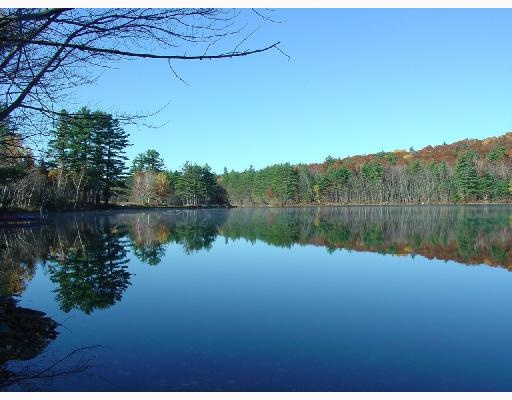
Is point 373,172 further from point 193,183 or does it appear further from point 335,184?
Answer: point 193,183

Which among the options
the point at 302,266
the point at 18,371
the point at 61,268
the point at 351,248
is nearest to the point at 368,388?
the point at 18,371

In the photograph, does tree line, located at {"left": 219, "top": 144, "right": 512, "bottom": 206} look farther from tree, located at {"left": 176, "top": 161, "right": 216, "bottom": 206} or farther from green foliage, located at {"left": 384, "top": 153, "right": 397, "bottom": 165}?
tree, located at {"left": 176, "top": 161, "right": 216, "bottom": 206}

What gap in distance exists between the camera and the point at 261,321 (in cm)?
620

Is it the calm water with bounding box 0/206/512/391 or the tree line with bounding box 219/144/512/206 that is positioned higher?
the tree line with bounding box 219/144/512/206

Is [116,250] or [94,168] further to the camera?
[94,168]

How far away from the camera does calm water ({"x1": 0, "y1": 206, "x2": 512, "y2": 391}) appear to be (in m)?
4.29

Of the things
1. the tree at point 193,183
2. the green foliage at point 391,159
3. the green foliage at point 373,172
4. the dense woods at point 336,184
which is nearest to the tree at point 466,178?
the dense woods at point 336,184

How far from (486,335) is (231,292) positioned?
408cm

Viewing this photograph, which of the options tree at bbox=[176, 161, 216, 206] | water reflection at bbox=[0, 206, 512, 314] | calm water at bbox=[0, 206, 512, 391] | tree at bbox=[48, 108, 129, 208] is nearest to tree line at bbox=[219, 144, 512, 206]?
tree at bbox=[176, 161, 216, 206]

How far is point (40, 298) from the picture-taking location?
7.49m

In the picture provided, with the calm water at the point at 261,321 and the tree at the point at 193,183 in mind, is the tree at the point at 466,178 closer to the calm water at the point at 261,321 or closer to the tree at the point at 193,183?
the tree at the point at 193,183

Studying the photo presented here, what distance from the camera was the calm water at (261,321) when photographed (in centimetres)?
429

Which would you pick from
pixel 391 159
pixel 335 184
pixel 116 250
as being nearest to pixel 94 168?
pixel 116 250

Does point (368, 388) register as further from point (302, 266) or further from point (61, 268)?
point (61, 268)
